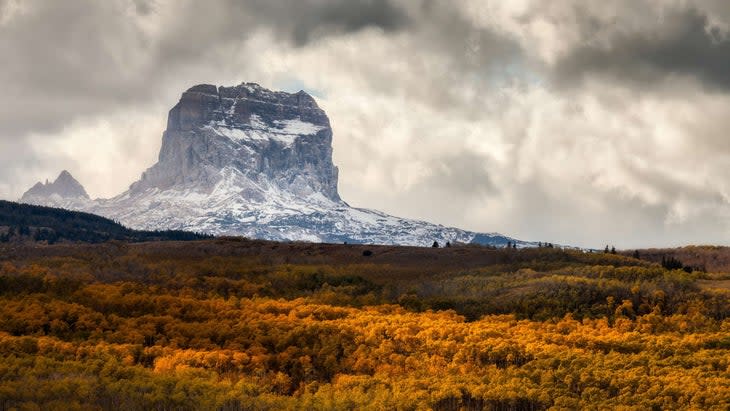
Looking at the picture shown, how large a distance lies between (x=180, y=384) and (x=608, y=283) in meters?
112

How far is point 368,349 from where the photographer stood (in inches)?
5541

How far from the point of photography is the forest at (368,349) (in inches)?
4171

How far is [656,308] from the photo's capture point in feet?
578

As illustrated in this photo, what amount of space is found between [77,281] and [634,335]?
383ft

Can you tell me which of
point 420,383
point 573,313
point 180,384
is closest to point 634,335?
point 573,313

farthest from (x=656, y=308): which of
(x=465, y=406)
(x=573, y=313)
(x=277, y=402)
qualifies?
(x=277, y=402)

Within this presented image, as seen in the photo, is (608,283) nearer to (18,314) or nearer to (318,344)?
(318,344)

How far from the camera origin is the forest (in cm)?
10594

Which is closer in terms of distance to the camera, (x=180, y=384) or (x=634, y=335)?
(x=180, y=384)

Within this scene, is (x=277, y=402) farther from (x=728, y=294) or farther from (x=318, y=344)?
(x=728, y=294)

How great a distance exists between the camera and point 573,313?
6969 inches

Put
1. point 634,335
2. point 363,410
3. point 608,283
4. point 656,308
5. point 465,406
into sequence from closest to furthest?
point 363,410
point 465,406
point 634,335
point 656,308
point 608,283

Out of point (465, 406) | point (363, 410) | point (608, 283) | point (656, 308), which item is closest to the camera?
point (363, 410)

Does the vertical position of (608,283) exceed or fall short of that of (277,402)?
it exceeds it
